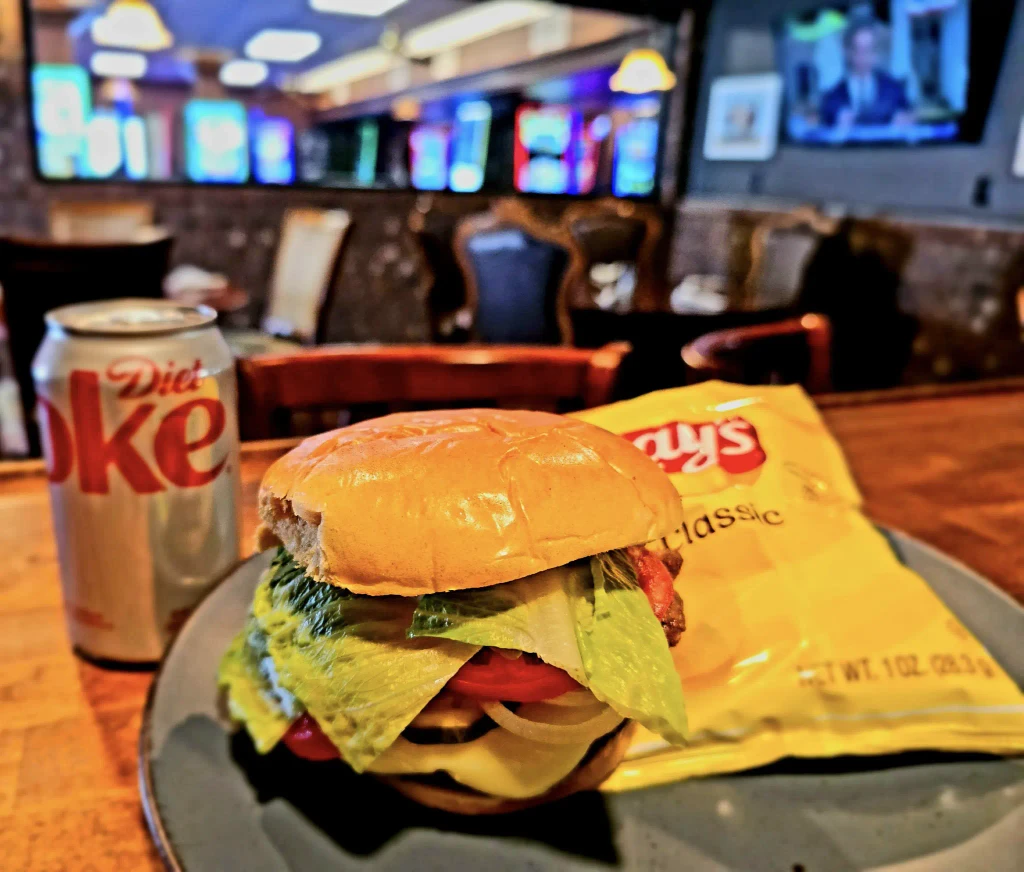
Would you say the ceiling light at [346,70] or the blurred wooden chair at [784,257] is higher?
the ceiling light at [346,70]

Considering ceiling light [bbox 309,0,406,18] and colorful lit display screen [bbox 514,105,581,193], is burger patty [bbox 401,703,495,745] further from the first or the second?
ceiling light [bbox 309,0,406,18]

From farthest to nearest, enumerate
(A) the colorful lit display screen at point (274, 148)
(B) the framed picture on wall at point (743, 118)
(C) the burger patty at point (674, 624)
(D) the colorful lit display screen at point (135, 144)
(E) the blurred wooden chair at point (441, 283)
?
(A) the colorful lit display screen at point (274, 148)
(D) the colorful lit display screen at point (135, 144)
(B) the framed picture on wall at point (743, 118)
(E) the blurred wooden chair at point (441, 283)
(C) the burger patty at point (674, 624)

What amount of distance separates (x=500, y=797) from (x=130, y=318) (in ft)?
1.58

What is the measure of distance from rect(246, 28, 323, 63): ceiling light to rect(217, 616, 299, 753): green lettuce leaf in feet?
34.5

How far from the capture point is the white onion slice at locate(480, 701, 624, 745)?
0.55 m

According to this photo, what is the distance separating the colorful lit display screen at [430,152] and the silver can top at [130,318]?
802cm

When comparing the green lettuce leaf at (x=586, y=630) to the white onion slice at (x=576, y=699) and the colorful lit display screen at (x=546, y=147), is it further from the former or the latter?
the colorful lit display screen at (x=546, y=147)

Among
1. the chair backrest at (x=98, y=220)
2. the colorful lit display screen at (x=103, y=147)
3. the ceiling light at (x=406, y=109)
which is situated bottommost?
the chair backrest at (x=98, y=220)

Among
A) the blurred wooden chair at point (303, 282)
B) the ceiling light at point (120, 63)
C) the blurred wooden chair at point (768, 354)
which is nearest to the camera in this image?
the blurred wooden chair at point (768, 354)

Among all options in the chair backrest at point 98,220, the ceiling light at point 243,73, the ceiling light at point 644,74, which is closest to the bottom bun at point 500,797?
the chair backrest at point 98,220

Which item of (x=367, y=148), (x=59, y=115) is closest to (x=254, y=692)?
(x=59, y=115)

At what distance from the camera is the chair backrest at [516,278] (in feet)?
12.3

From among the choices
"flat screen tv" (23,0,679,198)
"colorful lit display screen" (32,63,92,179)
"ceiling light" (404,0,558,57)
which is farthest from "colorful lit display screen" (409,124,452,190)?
"colorful lit display screen" (32,63,92,179)

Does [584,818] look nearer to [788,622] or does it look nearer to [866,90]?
[788,622]
